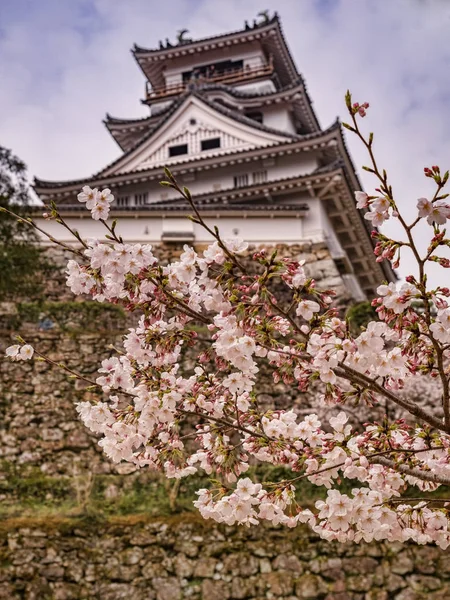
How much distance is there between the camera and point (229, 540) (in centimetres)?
887

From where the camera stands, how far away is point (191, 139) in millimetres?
22016

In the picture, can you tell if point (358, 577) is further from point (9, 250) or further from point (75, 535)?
point (9, 250)

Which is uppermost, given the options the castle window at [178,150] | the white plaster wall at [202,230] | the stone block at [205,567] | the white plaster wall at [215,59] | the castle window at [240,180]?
the white plaster wall at [215,59]

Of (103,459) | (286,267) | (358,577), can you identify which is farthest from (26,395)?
(286,267)

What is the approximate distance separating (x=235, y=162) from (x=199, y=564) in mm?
13439

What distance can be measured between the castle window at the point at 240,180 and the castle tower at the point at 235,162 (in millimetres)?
32

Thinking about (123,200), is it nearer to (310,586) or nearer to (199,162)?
(199,162)

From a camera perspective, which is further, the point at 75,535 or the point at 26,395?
the point at 26,395

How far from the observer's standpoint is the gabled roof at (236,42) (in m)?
25.6

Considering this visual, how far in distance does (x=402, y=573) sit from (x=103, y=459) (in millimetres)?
5014

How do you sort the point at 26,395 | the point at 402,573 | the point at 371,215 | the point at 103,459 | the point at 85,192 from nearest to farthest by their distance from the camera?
the point at 371,215 → the point at 85,192 → the point at 402,573 → the point at 103,459 → the point at 26,395

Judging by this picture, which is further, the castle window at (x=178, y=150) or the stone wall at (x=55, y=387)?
the castle window at (x=178, y=150)

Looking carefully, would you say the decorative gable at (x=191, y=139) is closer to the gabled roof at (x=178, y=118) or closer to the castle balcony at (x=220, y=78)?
the gabled roof at (x=178, y=118)

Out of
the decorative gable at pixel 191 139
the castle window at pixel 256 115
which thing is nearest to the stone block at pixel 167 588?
the decorative gable at pixel 191 139
